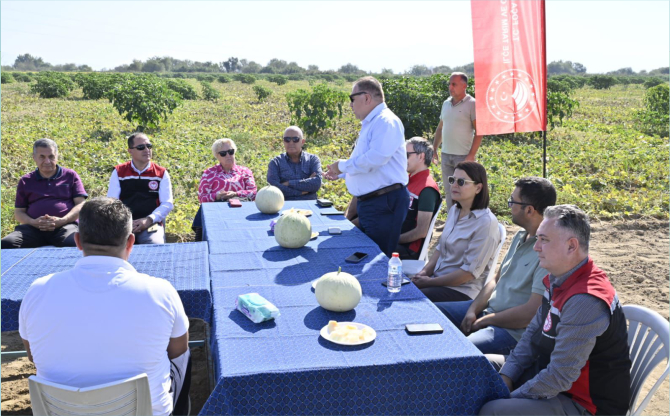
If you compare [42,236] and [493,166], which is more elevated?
[42,236]

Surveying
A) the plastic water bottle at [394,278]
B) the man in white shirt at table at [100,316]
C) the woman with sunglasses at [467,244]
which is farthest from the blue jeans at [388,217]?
the man in white shirt at table at [100,316]

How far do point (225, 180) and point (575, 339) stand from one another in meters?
4.20

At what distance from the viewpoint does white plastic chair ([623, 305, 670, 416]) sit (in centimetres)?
240

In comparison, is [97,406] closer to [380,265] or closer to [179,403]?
[179,403]

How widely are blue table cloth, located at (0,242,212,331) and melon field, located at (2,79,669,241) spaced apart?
10.0ft

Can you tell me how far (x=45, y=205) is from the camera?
4.91 meters

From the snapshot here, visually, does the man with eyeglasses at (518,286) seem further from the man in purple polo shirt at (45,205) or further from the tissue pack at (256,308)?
the man in purple polo shirt at (45,205)

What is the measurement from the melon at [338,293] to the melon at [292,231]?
106cm

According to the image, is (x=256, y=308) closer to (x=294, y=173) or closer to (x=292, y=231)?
(x=292, y=231)

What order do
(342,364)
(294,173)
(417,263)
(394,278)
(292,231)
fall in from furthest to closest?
1. (294,173)
2. (417,263)
3. (292,231)
4. (394,278)
5. (342,364)

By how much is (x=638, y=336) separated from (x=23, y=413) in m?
3.50

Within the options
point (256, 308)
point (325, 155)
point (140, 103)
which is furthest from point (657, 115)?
point (256, 308)

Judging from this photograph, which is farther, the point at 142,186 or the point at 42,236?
the point at 142,186

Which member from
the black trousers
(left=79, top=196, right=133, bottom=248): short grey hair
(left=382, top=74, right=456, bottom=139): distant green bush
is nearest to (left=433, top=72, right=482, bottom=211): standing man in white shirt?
the black trousers
